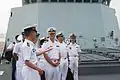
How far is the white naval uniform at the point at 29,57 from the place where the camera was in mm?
4516

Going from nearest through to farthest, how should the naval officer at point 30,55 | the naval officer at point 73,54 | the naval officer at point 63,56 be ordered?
the naval officer at point 30,55 < the naval officer at point 63,56 < the naval officer at point 73,54

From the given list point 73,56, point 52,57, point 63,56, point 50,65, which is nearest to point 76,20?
point 73,56

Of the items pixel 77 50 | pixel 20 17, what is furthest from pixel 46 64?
pixel 20 17

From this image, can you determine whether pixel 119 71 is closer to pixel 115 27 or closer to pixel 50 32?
pixel 50 32

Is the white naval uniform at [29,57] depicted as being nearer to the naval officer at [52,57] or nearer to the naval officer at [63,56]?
the naval officer at [52,57]

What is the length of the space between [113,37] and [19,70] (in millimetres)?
18735

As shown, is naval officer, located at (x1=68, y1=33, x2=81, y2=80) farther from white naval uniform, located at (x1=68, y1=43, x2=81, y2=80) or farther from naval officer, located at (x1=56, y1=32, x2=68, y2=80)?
naval officer, located at (x1=56, y1=32, x2=68, y2=80)

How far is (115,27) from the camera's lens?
2630 cm

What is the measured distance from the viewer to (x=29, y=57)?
14.8ft

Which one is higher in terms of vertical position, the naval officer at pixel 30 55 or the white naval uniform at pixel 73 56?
the naval officer at pixel 30 55

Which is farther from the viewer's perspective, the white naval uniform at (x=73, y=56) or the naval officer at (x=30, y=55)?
the white naval uniform at (x=73, y=56)

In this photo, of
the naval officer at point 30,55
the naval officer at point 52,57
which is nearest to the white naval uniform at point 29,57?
the naval officer at point 30,55

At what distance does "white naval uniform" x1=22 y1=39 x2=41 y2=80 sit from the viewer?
14.8 feet

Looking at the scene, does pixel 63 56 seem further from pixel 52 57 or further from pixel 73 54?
pixel 73 54
